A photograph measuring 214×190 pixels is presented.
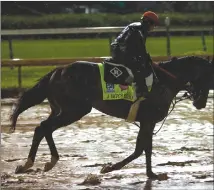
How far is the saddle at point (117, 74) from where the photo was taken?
812 centimetres

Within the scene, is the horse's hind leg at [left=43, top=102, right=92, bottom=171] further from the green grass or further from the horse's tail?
the green grass

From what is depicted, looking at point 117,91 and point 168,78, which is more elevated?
point 168,78

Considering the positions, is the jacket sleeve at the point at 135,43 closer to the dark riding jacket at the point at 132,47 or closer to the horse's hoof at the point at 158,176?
the dark riding jacket at the point at 132,47

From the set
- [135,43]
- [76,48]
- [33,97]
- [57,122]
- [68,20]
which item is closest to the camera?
[135,43]

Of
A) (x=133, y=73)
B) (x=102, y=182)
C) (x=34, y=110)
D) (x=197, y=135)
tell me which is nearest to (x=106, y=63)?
(x=133, y=73)

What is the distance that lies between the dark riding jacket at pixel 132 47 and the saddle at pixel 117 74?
0.07m

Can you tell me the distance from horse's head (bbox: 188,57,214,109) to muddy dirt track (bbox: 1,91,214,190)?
1036 mm

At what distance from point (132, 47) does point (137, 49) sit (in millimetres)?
75

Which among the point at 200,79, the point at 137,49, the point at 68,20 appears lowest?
the point at 68,20

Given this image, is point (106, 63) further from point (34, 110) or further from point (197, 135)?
point (34, 110)

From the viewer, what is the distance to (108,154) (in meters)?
9.98

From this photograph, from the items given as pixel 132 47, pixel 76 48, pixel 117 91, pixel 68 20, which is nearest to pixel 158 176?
pixel 117 91

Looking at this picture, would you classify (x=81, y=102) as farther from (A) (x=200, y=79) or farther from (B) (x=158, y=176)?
(A) (x=200, y=79)

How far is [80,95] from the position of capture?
8.23 metres
